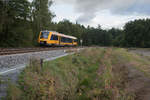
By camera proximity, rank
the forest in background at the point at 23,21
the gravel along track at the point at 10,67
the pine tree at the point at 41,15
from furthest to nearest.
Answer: the pine tree at the point at 41,15 < the forest in background at the point at 23,21 < the gravel along track at the point at 10,67

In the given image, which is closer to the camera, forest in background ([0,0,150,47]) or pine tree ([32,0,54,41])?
forest in background ([0,0,150,47])

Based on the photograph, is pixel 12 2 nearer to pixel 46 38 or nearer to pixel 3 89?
pixel 46 38

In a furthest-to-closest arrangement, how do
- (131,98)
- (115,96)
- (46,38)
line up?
(46,38) < (131,98) < (115,96)

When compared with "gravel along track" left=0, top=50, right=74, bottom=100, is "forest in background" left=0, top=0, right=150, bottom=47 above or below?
above

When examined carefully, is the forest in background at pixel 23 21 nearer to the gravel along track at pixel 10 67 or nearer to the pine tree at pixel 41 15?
the pine tree at pixel 41 15

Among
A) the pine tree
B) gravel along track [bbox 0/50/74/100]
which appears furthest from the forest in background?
gravel along track [bbox 0/50/74/100]

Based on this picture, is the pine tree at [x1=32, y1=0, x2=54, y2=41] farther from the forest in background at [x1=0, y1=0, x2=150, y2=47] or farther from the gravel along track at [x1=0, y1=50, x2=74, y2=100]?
the gravel along track at [x1=0, y1=50, x2=74, y2=100]

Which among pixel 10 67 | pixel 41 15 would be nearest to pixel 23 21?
pixel 41 15

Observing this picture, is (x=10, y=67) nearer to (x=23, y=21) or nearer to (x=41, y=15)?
(x=23, y=21)

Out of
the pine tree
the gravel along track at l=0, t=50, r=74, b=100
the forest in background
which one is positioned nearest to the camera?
the gravel along track at l=0, t=50, r=74, b=100

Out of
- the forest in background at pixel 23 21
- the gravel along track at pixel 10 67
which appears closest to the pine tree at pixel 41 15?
the forest in background at pixel 23 21

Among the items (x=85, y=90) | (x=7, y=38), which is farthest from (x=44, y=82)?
(x=7, y=38)

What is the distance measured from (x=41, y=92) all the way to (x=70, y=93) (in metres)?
1.45

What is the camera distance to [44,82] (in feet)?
16.3
